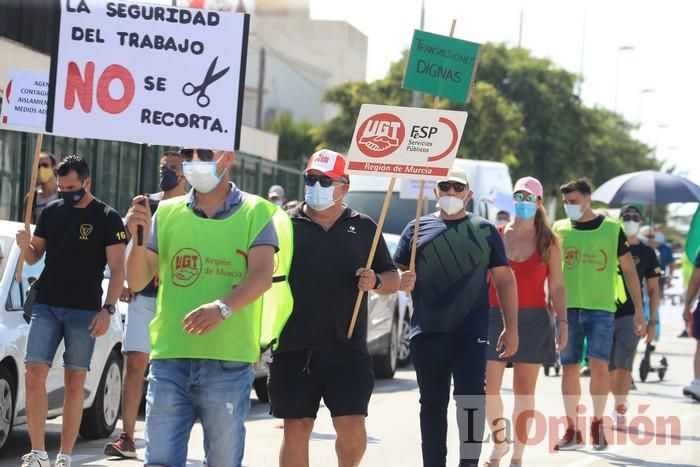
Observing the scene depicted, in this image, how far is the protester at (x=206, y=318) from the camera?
6168mm

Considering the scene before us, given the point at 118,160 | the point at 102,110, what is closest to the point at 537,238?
the point at 102,110

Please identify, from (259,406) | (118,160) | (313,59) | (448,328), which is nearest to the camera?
(448,328)

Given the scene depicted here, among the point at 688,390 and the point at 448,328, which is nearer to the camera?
the point at 448,328

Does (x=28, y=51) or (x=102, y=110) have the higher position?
(x=28, y=51)

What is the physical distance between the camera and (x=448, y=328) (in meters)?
8.60

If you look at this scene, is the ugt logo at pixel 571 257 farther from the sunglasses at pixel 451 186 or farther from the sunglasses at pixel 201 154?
the sunglasses at pixel 201 154

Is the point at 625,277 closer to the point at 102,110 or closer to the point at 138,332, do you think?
the point at 138,332

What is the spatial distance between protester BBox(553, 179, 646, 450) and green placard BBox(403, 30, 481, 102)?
2356mm

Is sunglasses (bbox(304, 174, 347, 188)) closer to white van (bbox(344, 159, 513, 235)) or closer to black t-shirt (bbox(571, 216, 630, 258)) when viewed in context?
black t-shirt (bbox(571, 216, 630, 258))

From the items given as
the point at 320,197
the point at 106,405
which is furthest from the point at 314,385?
the point at 106,405

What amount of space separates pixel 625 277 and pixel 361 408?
15.8ft

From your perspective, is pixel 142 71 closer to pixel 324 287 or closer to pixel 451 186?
pixel 324 287

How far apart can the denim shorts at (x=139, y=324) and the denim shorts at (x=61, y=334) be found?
1055 millimetres

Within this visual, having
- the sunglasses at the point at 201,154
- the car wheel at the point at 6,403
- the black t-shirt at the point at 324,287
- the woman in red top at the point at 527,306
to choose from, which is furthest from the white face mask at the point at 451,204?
the car wheel at the point at 6,403
